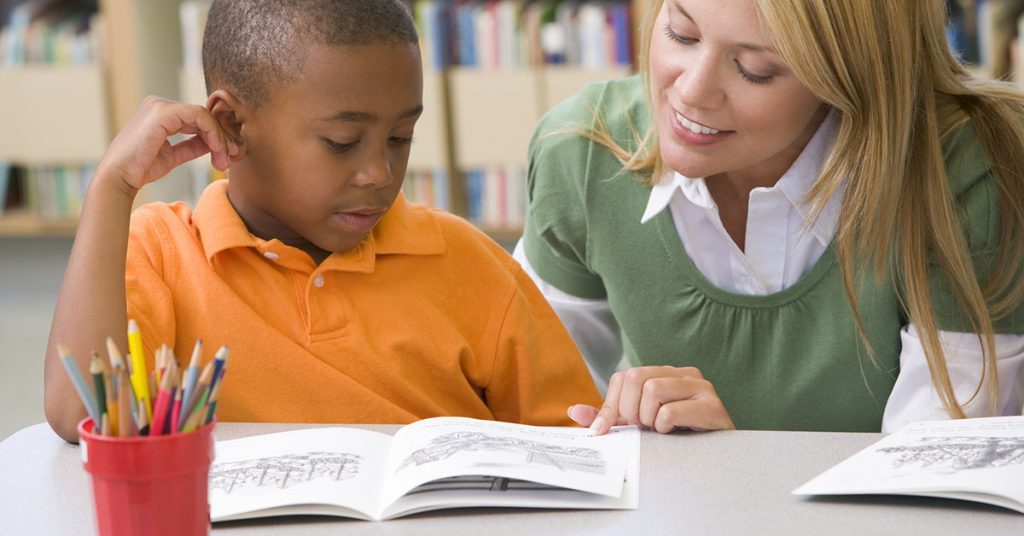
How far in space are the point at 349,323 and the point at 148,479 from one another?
0.46 m

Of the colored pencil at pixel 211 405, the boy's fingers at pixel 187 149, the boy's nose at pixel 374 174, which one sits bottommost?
the colored pencil at pixel 211 405

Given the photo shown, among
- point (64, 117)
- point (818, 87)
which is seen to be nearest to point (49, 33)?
point (64, 117)

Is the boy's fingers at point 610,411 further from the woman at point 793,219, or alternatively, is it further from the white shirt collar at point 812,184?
the white shirt collar at point 812,184

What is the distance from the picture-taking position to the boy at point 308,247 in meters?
1.16

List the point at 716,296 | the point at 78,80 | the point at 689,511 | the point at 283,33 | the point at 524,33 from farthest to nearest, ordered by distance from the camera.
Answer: the point at 78,80
the point at 524,33
the point at 716,296
the point at 283,33
the point at 689,511

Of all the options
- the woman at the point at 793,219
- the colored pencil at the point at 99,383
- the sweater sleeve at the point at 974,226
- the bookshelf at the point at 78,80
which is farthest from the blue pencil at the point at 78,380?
the bookshelf at the point at 78,80

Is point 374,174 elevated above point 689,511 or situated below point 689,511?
above

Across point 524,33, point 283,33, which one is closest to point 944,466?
point 283,33

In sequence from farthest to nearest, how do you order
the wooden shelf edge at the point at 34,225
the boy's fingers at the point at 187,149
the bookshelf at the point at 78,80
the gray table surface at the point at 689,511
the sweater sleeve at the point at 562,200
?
the wooden shelf edge at the point at 34,225 → the bookshelf at the point at 78,80 → the sweater sleeve at the point at 562,200 → the boy's fingers at the point at 187,149 → the gray table surface at the point at 689,511

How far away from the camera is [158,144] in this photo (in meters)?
1.15

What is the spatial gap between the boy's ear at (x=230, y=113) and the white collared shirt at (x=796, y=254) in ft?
1.48

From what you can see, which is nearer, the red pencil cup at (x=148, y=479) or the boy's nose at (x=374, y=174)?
the red pencil cup at (x=148, y=479)

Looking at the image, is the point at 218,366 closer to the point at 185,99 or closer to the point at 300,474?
the point at 300,474

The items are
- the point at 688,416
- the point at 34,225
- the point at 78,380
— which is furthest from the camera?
the point at 34,225
